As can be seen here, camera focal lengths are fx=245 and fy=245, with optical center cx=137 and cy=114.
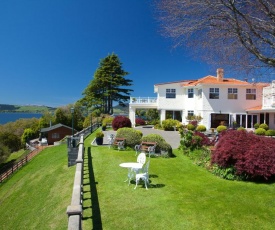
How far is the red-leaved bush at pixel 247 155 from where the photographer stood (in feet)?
33.1

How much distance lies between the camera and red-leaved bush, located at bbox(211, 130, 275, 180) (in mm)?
10102

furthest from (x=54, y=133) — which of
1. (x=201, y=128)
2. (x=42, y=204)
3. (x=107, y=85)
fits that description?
(x=42, y=204)

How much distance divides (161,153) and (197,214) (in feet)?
29.9

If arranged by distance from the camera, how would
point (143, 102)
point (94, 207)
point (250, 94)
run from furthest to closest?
point (143, 102) → point (250, 94) → point (94, 207)

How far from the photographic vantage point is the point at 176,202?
25.8 feet

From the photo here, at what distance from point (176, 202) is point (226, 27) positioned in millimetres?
5545

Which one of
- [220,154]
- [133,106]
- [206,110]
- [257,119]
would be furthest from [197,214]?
[133,106]

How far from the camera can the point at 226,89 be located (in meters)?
32.1

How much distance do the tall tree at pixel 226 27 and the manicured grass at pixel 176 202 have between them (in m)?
4.30

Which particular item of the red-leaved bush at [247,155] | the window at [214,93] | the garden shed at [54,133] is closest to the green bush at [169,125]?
the window at [214,93]

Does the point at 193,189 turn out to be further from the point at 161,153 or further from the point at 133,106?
the point at 133,106

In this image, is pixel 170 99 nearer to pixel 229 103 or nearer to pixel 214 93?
pixel 214 93

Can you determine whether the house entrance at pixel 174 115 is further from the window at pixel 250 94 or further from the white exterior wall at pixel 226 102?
the window at pixel 250 94

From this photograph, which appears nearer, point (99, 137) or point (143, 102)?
point (99, 137)
